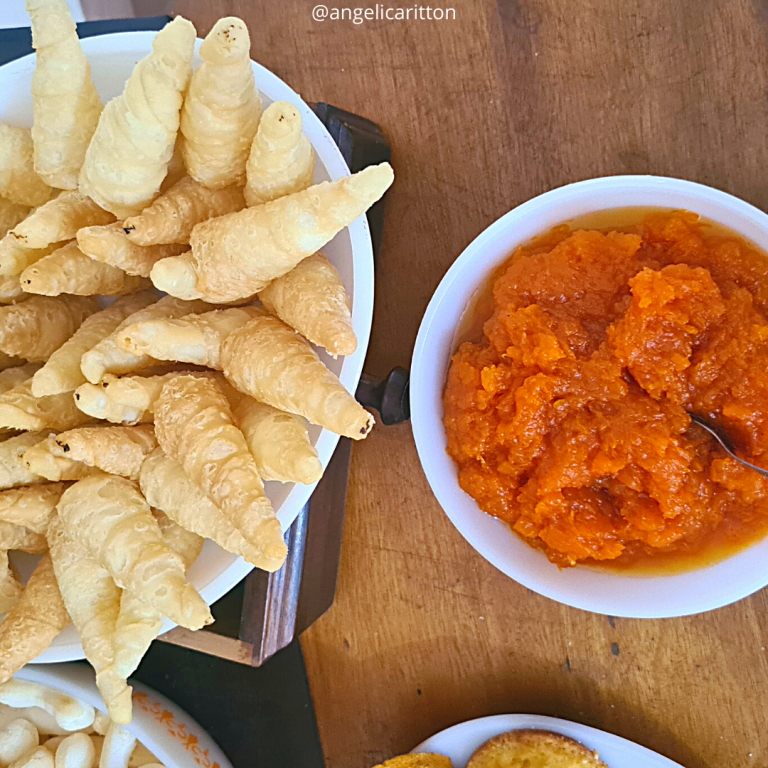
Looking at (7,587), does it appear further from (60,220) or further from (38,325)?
(60,220)

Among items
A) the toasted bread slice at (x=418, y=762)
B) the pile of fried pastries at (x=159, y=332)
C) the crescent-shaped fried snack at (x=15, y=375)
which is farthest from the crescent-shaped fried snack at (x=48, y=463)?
the toasted bread slice at (x=418, y=762)

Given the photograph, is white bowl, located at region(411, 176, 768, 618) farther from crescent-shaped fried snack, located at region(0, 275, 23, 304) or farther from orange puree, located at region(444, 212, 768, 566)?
Answer: crescent-shaped fried snack, located at region(0, 275, 23, 304)

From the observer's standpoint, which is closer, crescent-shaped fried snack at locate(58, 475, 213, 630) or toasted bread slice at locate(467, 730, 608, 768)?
crescent-shaped fried snack at locate(58, 475, 213, 630)

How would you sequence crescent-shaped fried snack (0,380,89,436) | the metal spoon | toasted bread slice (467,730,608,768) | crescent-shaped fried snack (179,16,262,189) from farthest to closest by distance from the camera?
1. toasted bread slice (467,730,608,768)
2. the metal spoon
3. crescent-shaped fried snack (0,380,89,436)
4. crescent-shaped fried snack (179,16,262,189)

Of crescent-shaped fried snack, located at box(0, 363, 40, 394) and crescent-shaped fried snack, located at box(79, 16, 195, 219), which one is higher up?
crescent-shaped fried snack, located at box(79, 16, 195, 219)

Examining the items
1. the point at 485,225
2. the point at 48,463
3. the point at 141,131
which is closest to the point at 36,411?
the point at 48,463

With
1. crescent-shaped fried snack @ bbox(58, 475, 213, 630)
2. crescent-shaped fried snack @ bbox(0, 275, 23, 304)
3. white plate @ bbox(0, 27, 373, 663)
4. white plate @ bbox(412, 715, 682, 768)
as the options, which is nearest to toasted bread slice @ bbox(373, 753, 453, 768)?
white plate @ bbox(412, 715, 682, 768)

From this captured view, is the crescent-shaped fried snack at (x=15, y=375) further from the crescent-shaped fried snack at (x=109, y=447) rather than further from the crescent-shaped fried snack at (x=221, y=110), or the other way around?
the crescent-shaped fried snack at (x=221, y=110)
